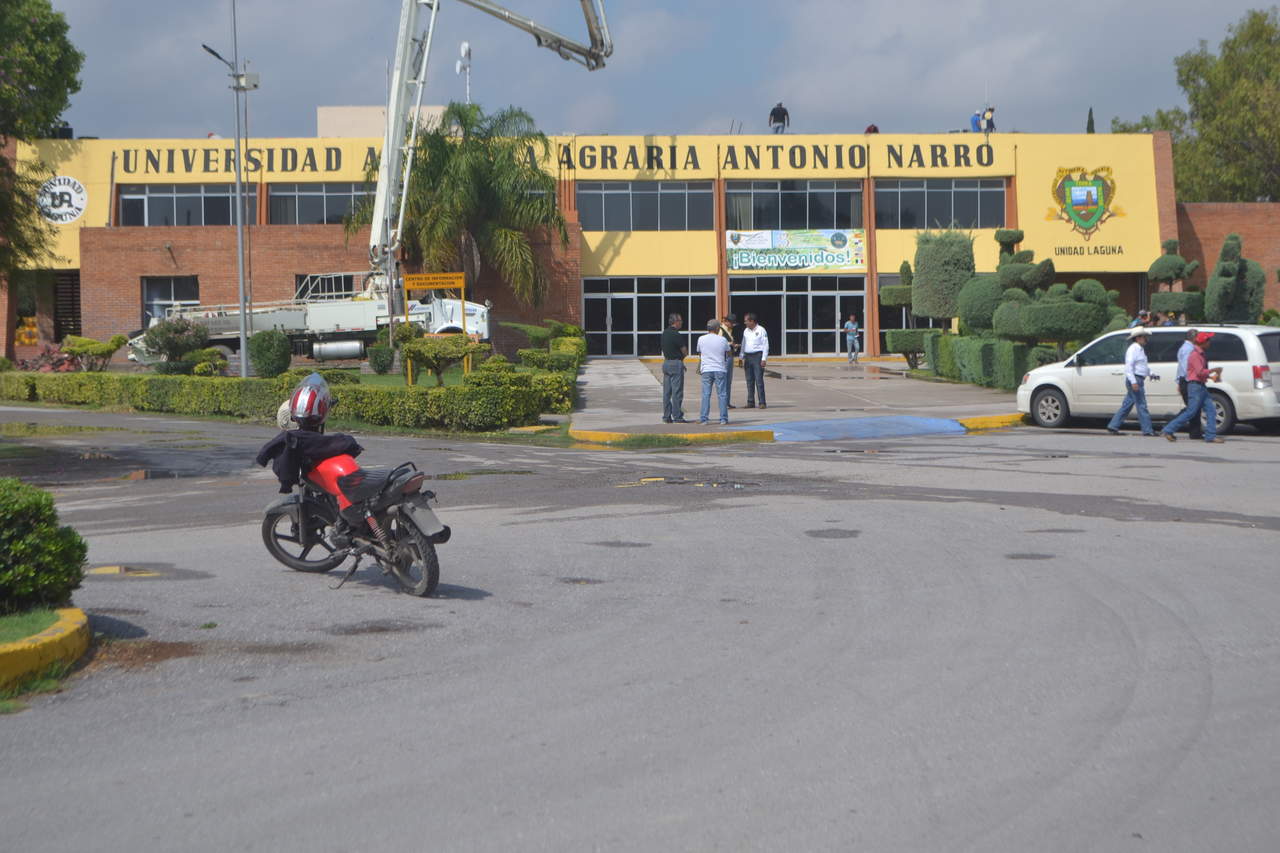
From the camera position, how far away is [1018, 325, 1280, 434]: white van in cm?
1941

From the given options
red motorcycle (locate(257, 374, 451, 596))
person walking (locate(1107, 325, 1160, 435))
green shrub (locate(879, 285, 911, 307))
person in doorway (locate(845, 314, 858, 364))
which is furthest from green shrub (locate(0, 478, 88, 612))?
person in doorway (locate(845, 314, 858, 364))

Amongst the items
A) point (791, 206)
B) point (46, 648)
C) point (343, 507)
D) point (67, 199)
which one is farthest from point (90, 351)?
point (46, 648)

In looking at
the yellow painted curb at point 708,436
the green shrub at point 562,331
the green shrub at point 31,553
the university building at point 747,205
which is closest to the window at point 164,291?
the university building at point 747,205

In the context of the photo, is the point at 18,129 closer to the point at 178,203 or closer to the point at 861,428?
the point at 861,428

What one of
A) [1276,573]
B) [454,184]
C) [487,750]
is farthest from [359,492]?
[454,184]

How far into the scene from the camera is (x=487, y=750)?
536cm

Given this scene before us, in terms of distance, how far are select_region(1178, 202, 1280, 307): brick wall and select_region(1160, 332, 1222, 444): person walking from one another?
3555 cm

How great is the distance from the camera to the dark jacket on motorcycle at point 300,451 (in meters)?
8.94

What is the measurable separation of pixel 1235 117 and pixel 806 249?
24.3 metres

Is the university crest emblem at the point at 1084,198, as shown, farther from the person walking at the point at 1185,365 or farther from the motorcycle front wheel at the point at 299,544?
the motorcycle front wheel at the point at 299,544

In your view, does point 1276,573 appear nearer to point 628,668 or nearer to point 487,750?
point 628,668

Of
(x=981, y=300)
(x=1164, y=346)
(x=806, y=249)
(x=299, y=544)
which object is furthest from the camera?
(x=806, y=249)

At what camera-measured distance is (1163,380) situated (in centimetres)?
2033

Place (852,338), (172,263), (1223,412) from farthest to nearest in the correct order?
(172,263) < (852,338) < (1223,412)
